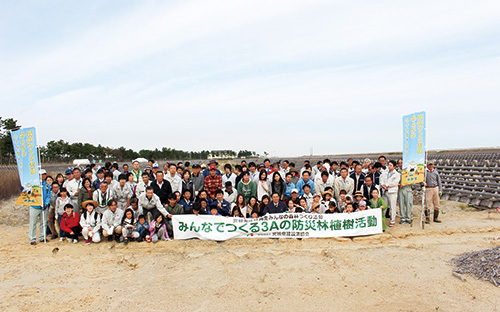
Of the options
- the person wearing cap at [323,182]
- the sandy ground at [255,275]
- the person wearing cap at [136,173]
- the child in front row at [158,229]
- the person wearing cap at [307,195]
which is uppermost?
the person wearing cap at [136,173]

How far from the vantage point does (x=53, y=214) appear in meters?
7.99

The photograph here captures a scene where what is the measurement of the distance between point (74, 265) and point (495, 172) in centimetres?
1415

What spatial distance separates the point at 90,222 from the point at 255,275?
4.60 meters

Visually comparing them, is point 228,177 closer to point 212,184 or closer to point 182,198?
point 212,184

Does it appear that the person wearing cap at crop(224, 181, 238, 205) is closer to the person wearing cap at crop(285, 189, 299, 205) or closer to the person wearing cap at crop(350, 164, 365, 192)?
the person wearing cap at crop(285, 189, 299, 205)

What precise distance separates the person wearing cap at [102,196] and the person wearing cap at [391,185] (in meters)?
7.59

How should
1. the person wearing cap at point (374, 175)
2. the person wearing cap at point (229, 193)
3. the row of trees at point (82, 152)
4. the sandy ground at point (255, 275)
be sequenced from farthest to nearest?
the row of trees at point (82, 152) < the person wearing cap at point (374, 175) < the person wearing cap at point (229, 193) < the sandy ground at point (255, 275)

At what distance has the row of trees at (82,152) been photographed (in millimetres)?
38812

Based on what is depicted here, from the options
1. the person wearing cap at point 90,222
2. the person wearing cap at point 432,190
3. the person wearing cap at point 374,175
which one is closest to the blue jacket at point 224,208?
the person wearing cap at point 90,222

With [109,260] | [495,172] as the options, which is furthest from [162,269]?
[495,172]

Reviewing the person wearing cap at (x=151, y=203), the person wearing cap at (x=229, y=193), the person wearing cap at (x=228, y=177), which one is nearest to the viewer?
the person wearing cap at (x=151, y=203)

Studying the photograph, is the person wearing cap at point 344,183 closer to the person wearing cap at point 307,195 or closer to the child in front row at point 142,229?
the person wearing cap at point 307,195

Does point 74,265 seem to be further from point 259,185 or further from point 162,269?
point 259,185

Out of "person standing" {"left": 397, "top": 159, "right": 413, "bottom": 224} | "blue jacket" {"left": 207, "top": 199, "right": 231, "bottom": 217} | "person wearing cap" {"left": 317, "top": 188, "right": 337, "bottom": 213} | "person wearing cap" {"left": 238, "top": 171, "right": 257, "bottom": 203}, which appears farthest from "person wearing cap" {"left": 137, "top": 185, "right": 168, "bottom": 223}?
"person standing" {"left": 397, "top": 159, "right": 413, "bottom": 224}
